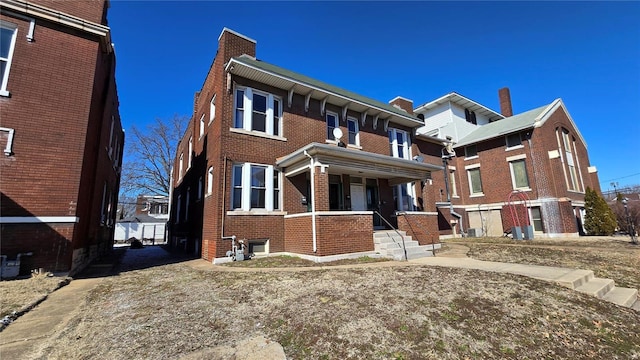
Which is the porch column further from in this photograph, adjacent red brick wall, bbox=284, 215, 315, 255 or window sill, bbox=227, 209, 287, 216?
window sill, bbox=227, 209, 287, 216

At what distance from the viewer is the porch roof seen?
9.97 meters

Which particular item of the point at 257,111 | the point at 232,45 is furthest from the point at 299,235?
the point at 232,45

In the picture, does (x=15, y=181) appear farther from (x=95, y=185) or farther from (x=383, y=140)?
(x=383, y=140)

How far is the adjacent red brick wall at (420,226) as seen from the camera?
12.0 metres

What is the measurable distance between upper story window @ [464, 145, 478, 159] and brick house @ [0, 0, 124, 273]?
2513 cm

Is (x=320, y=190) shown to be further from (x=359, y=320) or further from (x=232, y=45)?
(x=232, y=45)

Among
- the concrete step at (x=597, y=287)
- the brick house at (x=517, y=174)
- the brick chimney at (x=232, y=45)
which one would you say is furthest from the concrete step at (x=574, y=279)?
the brick house at (x=517, y=174)

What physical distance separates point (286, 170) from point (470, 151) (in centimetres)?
1912

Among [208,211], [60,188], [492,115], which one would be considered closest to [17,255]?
[60,188]

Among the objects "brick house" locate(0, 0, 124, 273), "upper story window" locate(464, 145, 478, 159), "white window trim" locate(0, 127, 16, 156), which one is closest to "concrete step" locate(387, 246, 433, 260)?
"brick house" locate(0, 0, 124, 273)

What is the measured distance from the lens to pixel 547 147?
2000 centimetres

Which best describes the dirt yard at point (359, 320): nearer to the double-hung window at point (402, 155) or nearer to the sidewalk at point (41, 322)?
the sidewalk at point (41, 322)

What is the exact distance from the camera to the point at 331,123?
46.6 ft

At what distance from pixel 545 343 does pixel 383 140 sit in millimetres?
12877
